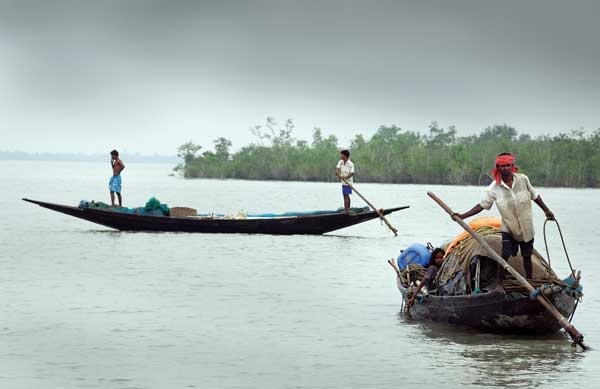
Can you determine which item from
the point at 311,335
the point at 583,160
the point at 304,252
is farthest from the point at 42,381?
the point at 583,160

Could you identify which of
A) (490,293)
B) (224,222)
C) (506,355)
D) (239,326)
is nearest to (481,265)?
(490,293)

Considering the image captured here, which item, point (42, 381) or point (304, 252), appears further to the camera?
point (304, 252)

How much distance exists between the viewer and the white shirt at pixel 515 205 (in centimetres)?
855

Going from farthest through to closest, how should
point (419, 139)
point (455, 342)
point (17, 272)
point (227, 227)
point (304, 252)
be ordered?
point (419, 139) → point (227, 227) → point (304, 252) → point (17, 272) → point (455, 342)

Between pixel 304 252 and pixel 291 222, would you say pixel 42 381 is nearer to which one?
pixel 304 252

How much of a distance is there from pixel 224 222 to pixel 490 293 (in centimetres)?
1049

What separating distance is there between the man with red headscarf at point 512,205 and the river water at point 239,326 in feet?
2.96

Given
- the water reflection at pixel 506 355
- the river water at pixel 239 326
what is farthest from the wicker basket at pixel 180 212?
the water reflection at pixel 506 355

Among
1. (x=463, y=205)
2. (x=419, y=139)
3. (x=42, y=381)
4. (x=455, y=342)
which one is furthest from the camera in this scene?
(x=419, y=139)

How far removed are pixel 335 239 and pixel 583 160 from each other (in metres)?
39.3

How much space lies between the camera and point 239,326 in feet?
32.5

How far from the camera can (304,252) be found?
17.4m

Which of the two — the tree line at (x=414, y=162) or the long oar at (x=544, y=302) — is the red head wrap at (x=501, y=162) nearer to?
the long oar at (x=544, y=302)

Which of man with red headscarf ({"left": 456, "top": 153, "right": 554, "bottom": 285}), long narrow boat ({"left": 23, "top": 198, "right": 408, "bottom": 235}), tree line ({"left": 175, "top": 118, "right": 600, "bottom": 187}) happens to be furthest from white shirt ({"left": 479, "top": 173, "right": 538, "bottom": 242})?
tree line ({"left": 175, "top": 118, "right": 600, "bottom": 187})
